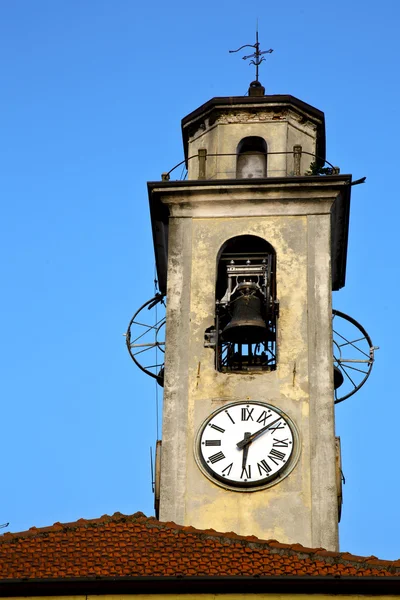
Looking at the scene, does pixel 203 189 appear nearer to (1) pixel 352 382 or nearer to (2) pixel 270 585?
(1) pixel 352 382

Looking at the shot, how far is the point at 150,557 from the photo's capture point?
19.5 metres

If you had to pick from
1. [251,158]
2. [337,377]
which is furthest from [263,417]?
[251,158]

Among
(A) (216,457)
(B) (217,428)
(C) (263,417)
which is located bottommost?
(A) (216,457)

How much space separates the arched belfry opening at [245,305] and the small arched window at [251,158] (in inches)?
68.5

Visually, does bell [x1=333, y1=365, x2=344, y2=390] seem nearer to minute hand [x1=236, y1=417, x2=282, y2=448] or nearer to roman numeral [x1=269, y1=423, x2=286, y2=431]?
roman numeral [x1=269, y1=423, x2=286, y2=431]

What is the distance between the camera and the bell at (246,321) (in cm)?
2577

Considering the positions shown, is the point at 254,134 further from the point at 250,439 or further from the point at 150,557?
the point at 150,557

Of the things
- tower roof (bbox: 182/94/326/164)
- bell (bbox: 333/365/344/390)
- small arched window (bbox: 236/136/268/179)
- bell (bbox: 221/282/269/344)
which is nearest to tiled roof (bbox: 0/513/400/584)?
bell (bbox: 221/282/269/344)

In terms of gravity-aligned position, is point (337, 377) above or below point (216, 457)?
above

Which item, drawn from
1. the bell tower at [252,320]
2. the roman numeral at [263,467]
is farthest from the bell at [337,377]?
the roman numeral at [263,467]

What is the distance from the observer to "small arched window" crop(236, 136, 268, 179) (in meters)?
28.8

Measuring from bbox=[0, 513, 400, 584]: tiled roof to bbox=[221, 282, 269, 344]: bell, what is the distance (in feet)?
18.1

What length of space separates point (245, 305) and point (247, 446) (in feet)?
7.03

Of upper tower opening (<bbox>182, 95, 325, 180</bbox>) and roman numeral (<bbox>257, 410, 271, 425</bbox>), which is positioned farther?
upper tower opening (<bbox>182, 95, 325, 180</bbox>)
